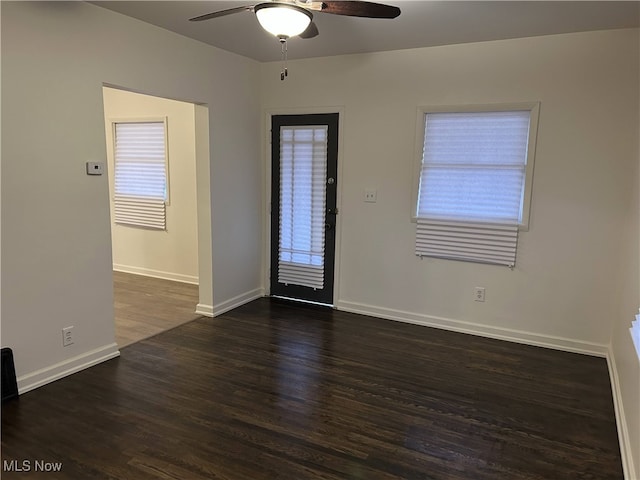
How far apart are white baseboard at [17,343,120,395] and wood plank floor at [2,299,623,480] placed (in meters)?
0.06

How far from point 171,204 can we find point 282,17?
379cm

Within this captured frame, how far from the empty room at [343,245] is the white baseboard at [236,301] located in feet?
0.07

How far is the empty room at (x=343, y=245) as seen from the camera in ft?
7.99

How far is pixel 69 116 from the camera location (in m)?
2.93

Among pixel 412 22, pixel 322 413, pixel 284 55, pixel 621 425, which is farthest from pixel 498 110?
pixel 322 413

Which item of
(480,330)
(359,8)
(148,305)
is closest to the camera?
(359,8)

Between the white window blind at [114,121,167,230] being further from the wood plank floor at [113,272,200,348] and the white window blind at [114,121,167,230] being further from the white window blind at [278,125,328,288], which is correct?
the white window blind at [278,125,328,288]

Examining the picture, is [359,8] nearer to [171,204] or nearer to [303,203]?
[303,203]

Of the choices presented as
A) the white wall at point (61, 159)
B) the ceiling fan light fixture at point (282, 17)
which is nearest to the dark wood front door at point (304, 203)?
the white wall at point (61, 159)

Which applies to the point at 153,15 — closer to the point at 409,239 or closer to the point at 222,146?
the point at 222,146

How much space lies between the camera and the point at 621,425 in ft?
8.39

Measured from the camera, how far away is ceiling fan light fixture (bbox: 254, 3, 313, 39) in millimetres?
2115

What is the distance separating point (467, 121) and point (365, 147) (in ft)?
3.09

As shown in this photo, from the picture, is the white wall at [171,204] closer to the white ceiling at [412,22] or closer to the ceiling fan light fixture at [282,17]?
the white ceiling at [412,22]
